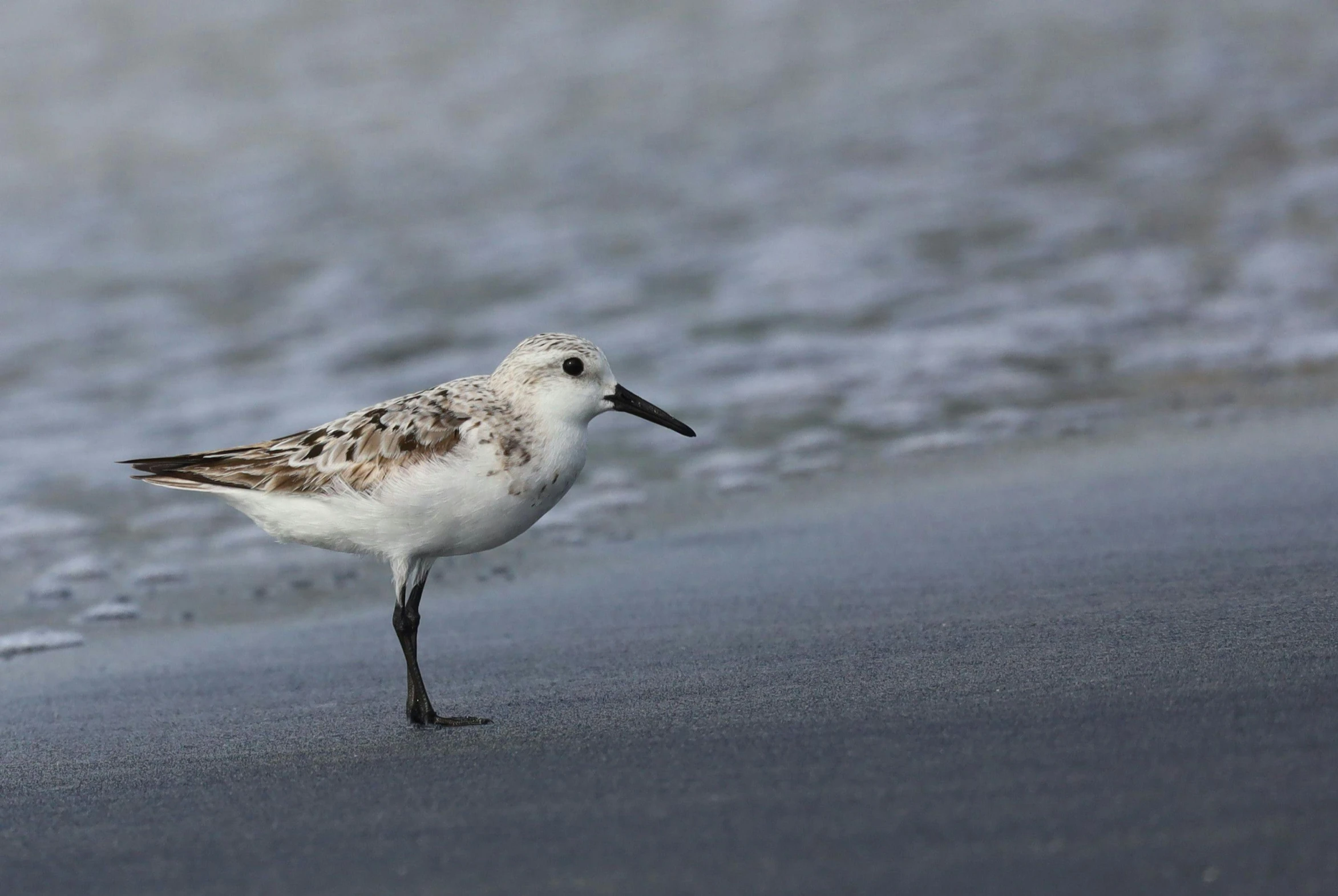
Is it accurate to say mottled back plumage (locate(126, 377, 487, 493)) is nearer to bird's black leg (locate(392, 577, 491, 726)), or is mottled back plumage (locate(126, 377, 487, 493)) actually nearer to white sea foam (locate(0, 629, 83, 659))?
bird's black leg (locate(392, 577, 491, 726))

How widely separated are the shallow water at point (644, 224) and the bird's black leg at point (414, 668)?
4.88 ft

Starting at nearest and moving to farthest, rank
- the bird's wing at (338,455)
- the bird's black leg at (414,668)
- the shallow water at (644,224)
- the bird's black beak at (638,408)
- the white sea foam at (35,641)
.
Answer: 1. the bird's black leg at (414,668)
2. the bird's wing at (338,455)
3. the bird's black beak at (638,408)
4. the white sea foam at (35,641)
5. the shallow water at (644,224)

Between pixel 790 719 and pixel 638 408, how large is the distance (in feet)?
3.41

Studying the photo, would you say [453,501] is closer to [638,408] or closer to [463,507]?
[463,507]

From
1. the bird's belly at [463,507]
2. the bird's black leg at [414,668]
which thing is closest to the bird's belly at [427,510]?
the bird's belly at [463,507]

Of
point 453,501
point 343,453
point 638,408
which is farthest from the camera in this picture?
point 638,408

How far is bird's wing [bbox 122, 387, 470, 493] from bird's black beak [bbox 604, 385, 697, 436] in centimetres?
41

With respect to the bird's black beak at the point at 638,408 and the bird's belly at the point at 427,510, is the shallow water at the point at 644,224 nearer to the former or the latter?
the bird's belly at the point at 427,510

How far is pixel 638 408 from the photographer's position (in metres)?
4.05

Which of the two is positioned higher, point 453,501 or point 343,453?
point 343,453

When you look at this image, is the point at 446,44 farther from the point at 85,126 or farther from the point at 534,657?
the point at 534,657

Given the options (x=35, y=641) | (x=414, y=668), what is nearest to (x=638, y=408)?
(x=414, y=668)

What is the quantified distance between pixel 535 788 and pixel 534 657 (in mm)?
1183

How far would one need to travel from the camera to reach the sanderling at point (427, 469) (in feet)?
12.2
